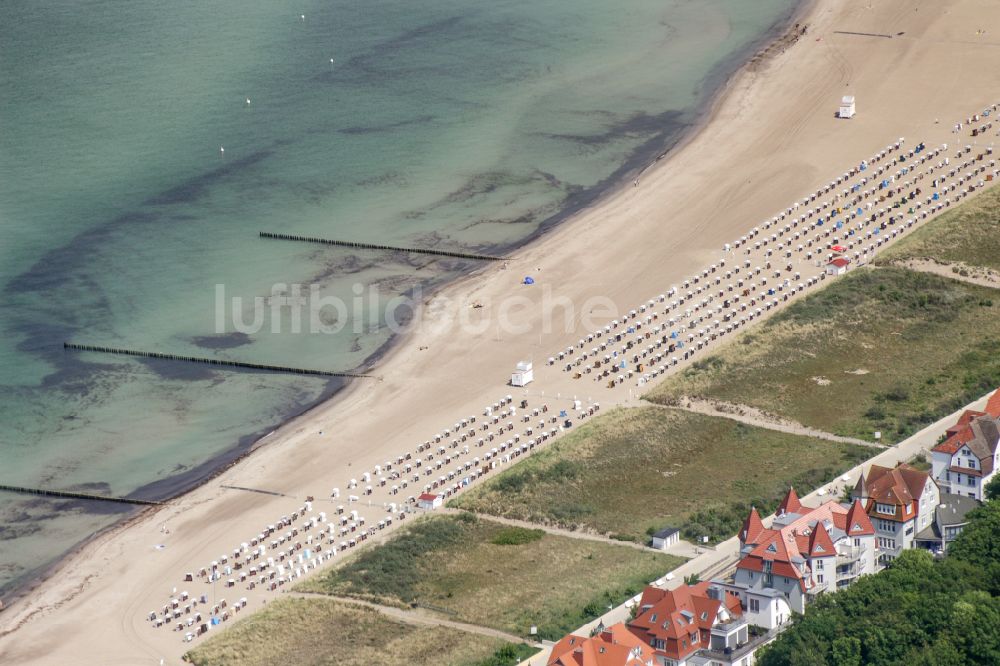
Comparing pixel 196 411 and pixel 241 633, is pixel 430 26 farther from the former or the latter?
pixel 241 633

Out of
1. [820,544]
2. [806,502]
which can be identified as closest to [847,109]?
[806,502]

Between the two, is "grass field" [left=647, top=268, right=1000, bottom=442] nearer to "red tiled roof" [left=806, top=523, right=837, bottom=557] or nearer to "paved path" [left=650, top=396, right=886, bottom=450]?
"paved path" [left=650, top=396, right=886, bottom=450]

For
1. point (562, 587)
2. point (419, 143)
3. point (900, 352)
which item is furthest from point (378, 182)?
point (562, 587)

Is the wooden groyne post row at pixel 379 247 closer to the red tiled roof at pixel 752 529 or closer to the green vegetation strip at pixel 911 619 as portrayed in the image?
the red tiled roof at pixel 752 529

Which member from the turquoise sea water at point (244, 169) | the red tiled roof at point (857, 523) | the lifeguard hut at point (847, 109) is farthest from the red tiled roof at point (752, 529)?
the lifeguard hut at point (847, 109)

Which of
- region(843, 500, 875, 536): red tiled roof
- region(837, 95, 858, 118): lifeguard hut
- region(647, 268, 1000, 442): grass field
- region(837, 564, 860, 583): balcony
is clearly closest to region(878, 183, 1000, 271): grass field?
region(647, 268, 1000, 442): grass field
